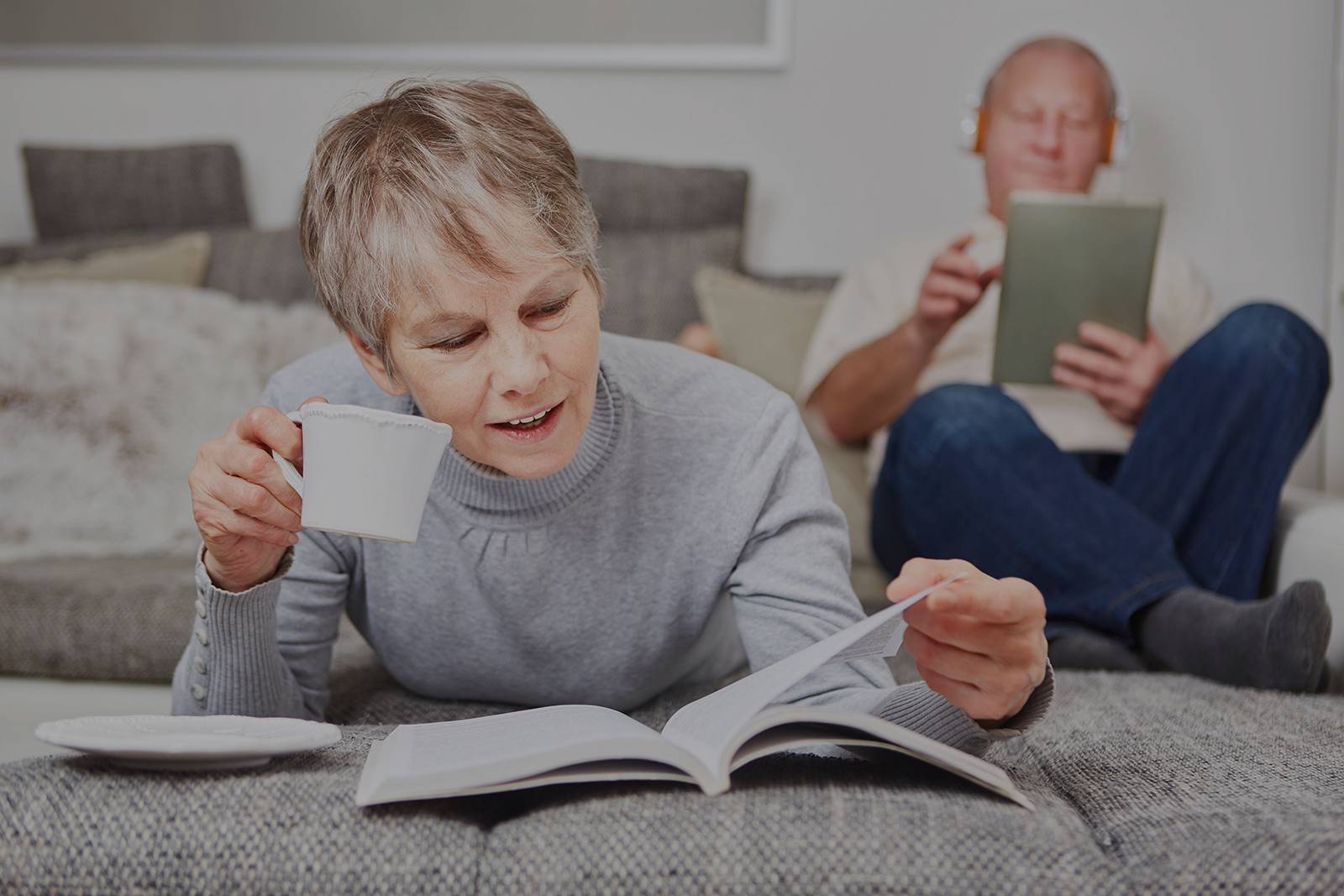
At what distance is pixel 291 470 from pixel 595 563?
0.30m

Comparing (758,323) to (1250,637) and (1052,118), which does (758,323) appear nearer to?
(1052,118)

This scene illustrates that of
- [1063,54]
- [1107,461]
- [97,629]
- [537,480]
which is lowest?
[97,629]

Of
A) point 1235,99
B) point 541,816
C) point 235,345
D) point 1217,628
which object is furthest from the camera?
point 1235,99

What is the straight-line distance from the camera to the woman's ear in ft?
3.00

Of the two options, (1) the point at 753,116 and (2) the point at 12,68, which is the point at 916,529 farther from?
(2) the point at 12,68

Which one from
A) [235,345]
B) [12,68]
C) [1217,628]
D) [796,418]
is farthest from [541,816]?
[12,68]

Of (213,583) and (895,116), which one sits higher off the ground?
(895,116)

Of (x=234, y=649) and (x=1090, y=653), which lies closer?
(x=234, y=649)

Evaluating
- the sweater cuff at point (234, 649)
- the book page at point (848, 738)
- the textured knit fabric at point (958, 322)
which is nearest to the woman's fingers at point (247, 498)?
the sweater cuff at point (234, 649)

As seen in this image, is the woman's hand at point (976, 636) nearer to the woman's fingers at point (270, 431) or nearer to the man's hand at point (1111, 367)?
the woman's fingers at point (270, 431)

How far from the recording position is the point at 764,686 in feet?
2.26

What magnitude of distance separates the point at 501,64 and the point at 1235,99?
1.47 metres

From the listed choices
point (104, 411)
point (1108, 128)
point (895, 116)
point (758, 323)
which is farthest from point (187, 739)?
point (895, 116)

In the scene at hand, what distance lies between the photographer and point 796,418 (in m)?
1.04
